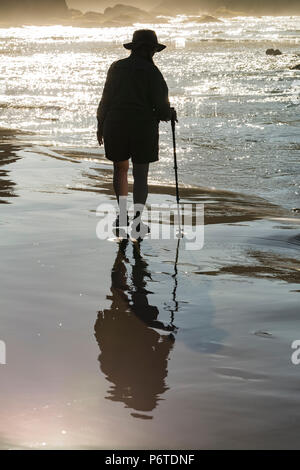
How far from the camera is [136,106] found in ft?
21.7

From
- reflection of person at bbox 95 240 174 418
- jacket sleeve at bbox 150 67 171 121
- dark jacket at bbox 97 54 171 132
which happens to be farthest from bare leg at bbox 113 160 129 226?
reflection of person at bbox 95 240 174 418

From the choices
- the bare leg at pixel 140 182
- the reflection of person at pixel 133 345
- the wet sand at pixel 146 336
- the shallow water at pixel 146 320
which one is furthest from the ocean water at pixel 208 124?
the reflection of person at pixel 133 345

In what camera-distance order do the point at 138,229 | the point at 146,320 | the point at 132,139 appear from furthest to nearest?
1. the point at 138,229
2. the point at 132,139
3. the point at 146,320

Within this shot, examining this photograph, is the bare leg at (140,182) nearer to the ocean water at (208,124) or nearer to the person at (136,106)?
the person at (136,106)

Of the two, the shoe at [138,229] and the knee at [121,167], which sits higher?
the knee at [121,167]

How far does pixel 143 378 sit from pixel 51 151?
9.22 meters

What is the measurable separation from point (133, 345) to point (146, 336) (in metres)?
0.16

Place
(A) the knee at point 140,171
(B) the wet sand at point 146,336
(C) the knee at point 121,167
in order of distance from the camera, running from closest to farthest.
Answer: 1. (B) the wet sand at point 146,336
2. (A) the knee at point 140,171
3. (C) the knee at point 121,167

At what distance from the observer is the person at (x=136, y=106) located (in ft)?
21.5

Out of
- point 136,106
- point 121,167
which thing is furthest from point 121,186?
point 136,106

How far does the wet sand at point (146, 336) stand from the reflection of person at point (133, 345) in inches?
0.4

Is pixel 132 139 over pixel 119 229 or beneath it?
over

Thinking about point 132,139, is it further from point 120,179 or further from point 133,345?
point 133,345

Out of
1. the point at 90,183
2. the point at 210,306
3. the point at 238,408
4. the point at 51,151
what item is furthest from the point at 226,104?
the point at 238,408
